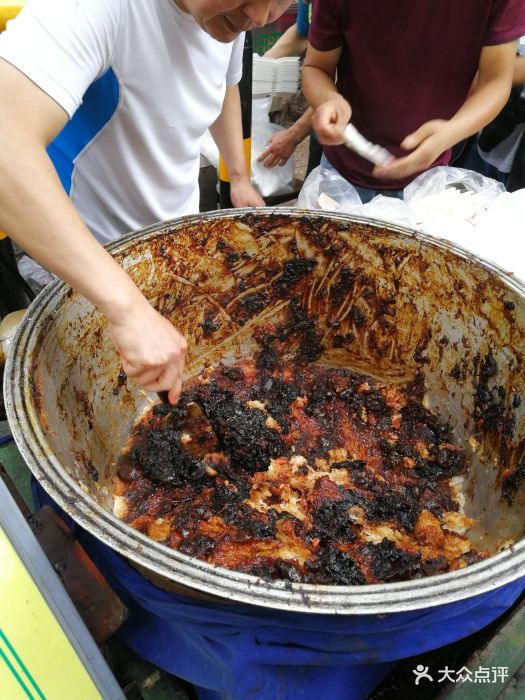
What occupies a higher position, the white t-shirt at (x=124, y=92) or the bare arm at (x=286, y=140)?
the white t-shirt at (x=124, y=92)

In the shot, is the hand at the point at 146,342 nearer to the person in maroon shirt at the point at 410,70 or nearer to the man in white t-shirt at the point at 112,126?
the man in white t-shirt at the point at 112,126

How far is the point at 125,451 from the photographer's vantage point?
217 cm

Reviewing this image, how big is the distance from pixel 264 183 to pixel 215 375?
246 centimetres

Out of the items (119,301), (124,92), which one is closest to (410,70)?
(124,92)

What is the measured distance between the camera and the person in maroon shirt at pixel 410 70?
2205 millimetres

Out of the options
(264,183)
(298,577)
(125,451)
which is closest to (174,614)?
(298,577)

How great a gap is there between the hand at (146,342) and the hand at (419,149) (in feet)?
4.83

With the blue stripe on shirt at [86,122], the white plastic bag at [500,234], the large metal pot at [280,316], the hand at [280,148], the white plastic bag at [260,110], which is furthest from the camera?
the white plastic bag at [260,110]

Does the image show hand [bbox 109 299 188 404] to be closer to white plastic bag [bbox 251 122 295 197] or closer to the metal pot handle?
the metal pot handle

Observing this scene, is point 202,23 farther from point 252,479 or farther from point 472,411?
point 472,411

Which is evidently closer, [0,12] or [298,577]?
[298,577]

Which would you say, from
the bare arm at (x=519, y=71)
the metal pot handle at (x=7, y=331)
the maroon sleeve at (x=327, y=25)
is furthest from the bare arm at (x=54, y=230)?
the bare arm at (x=519, y=71)

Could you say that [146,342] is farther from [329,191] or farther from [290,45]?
[290,45]

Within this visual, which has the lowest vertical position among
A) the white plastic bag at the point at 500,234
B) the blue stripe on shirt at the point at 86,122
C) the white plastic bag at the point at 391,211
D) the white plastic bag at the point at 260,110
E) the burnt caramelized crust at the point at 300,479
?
the burnt caramelized crust at the point at 300,479
